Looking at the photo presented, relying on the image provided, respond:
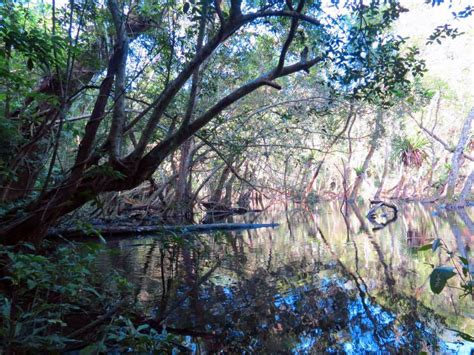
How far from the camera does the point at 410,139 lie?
27062 millimetres

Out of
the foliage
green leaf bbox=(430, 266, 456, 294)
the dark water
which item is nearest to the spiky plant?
the dark water

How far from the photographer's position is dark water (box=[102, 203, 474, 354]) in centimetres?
343

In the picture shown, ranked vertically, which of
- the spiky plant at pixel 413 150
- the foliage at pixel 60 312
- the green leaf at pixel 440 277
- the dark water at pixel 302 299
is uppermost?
the spiky plant at pixel 413 150

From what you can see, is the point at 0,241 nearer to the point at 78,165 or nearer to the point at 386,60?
the point at 78,165

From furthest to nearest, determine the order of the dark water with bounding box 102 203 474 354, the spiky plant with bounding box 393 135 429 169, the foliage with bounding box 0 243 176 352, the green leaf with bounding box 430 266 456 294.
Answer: the spiky plant with bounding box 393 135 429 169
the dark water with bounding box 102 203 474 354
the foliage with bounding box 0 243 176 352
the green leaf with bounding box 430 266 456 294

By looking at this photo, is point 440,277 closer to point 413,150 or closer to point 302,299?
point 302,299

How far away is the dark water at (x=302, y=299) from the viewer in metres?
3.43

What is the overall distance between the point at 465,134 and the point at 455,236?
12.9 m

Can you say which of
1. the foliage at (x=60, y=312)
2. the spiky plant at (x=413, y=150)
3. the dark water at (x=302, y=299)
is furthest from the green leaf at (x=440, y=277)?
the spiky plant at (x=413, y=150)

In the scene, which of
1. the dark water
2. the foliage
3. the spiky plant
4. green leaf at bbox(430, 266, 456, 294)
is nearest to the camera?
green leaf at bbox(430, 266, 456, 294)

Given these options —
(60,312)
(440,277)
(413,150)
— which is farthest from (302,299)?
(413,150)

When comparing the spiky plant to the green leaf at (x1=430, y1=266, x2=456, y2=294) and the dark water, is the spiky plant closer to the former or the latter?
the dark water

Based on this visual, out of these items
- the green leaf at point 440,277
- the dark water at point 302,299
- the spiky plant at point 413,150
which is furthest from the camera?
the spiky plant at point 413,150

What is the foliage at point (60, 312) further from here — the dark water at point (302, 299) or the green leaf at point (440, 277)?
the green leaf at point (440, 277)
